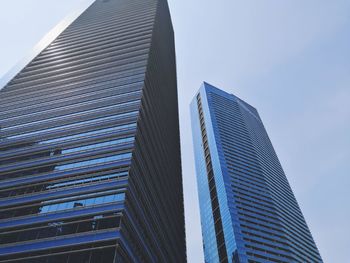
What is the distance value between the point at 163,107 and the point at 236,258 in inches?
2163

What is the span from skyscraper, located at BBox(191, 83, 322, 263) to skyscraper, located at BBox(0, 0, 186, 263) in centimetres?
2842

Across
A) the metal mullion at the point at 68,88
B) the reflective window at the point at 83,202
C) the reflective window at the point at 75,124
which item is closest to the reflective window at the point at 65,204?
the reflective window at the point at 83,202

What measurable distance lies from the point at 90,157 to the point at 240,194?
279 ft

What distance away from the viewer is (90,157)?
6256 cm

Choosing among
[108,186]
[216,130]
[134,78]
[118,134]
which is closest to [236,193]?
[216,130]

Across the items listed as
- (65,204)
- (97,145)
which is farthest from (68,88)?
(65,204)

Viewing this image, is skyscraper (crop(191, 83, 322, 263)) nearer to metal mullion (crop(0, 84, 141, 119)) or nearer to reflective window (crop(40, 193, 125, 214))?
metal mullion (crop(0, 84, 141, 119))

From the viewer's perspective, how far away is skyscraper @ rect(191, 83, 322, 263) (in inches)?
4663

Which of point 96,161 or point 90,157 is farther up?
point 90,157

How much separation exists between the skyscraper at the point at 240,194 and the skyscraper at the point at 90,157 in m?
28.4

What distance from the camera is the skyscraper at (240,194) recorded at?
4663 inches

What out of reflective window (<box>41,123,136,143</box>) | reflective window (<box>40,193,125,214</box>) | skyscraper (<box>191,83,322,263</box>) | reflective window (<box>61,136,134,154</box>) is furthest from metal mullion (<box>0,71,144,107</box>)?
skyscraper (<box>191,83,322,263</box>)

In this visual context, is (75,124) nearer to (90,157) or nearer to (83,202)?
(90,157)

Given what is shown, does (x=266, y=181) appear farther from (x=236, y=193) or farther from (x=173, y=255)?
(x=173, y=255)
